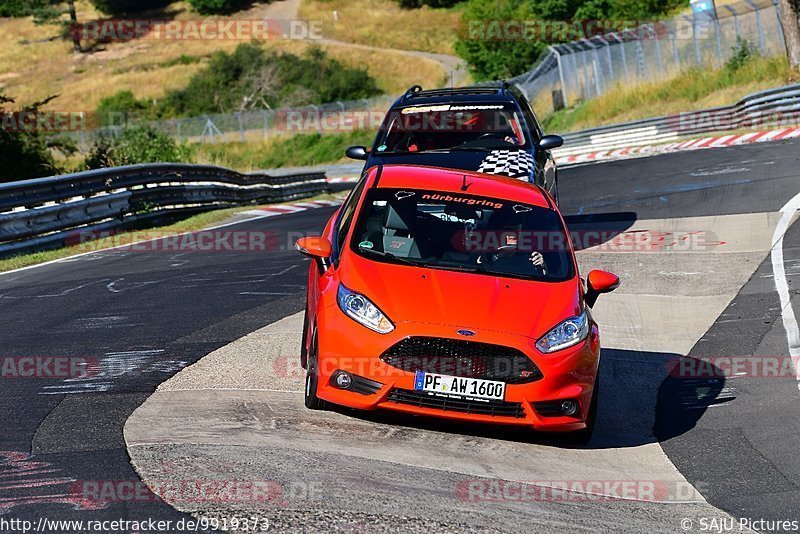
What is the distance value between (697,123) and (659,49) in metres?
10.4

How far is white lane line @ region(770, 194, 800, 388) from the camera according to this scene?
9355 millimetres

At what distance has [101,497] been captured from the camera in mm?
5145

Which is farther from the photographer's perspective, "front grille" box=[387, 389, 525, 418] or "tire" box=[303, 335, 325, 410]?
"tire" box=[303, 335, 325, 410]

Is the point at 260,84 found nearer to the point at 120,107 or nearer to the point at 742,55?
the point at 120,107

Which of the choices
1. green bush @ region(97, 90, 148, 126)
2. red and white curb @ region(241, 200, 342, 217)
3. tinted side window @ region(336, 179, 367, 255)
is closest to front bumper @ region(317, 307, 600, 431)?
tinted side window @ region(336, 179, 367, 255)

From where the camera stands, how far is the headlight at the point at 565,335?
6721 mm

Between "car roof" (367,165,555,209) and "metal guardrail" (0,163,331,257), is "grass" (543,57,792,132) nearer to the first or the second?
"metal guardrail" (0,163,331,257)

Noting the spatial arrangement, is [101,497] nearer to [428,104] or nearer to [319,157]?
[428,104]

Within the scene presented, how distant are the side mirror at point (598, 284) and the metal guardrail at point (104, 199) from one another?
971 centimetres

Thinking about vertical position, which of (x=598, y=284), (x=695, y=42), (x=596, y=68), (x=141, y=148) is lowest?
(x=596, y=68)

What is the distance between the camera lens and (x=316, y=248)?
750cm

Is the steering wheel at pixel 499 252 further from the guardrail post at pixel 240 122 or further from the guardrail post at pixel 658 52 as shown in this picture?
the guardrail post at pixel 240 122

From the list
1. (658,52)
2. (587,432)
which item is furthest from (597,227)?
(658,52)

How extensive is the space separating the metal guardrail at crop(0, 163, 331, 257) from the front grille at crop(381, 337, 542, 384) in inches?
389
